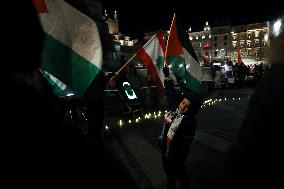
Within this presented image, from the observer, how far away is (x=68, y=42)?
4.45m

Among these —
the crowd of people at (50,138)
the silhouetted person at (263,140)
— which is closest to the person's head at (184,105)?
the silhouetted person at (263,140)

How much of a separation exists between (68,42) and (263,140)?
3331 mm

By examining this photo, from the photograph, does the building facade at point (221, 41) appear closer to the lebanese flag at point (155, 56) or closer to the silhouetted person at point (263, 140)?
the lebanese flag at point (155, 56)

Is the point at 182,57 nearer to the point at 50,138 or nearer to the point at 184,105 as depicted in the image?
the point at 184,105

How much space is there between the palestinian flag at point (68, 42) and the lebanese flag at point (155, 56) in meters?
5.64

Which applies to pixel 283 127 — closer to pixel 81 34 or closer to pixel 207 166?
pixel 81 34

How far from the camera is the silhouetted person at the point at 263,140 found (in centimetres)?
150

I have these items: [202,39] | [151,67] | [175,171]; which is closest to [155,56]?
[151,67]

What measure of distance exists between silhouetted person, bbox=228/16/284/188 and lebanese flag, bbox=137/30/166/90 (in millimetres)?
8183

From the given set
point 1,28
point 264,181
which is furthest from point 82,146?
point 264,181

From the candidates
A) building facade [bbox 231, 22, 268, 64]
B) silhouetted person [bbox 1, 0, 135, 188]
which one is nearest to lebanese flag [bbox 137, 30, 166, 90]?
silhouetted person [bbox 1, 0, 135, 188]

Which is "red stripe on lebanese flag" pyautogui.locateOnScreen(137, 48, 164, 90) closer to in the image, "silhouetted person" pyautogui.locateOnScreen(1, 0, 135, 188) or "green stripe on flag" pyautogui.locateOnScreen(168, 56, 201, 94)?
"green stripe on flag" pyautogui.locateOnScreen(168, 56, 201, 94)

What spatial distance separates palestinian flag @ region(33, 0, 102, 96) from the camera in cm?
439

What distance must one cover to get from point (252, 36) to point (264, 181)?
124 m
